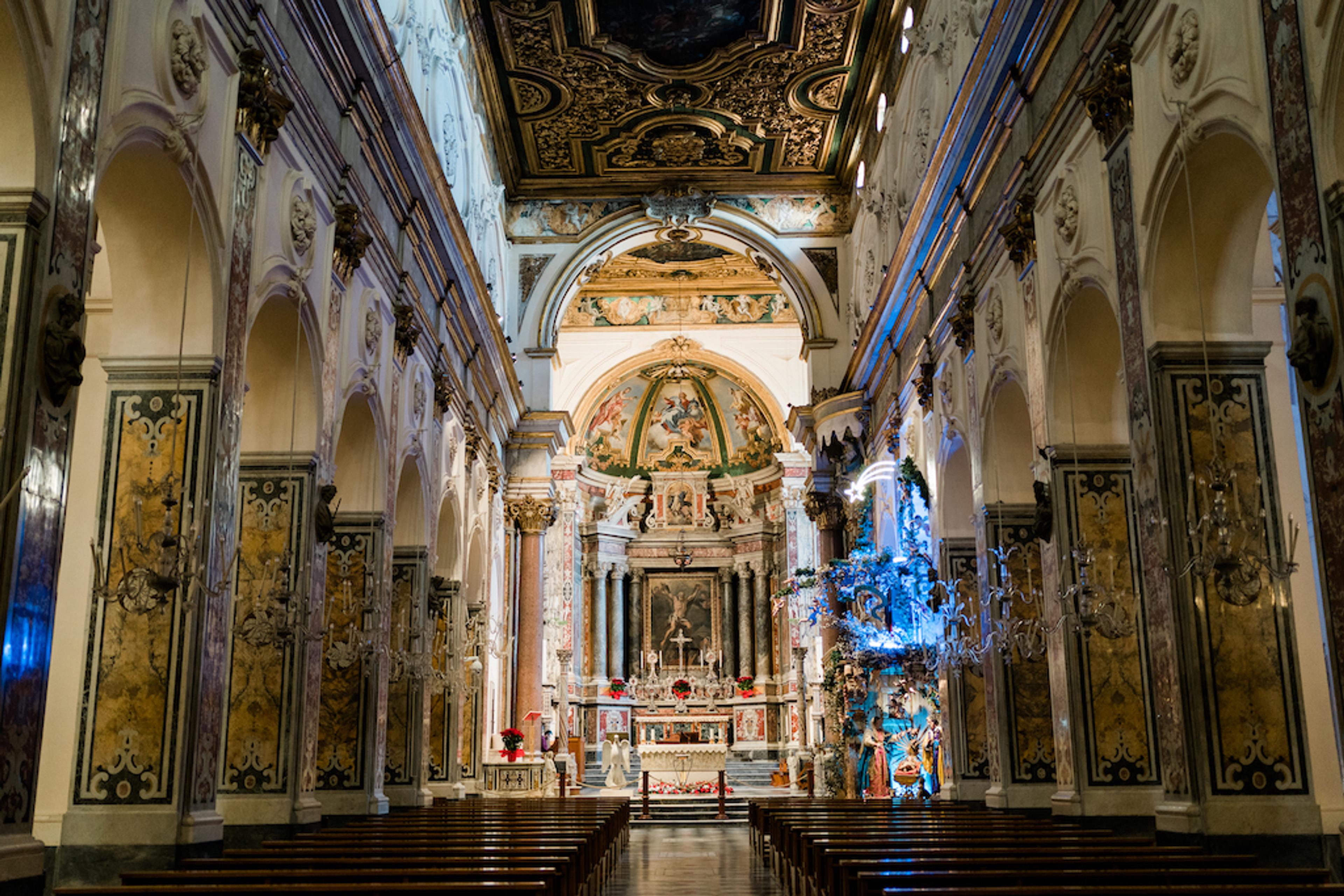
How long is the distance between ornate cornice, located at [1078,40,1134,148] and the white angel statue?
18527 mm

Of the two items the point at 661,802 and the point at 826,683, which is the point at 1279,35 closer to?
the point at 826,683

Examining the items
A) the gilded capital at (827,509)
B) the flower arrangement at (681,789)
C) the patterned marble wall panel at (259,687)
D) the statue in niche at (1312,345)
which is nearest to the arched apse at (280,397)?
the patterned marble wall panel at (259,687)

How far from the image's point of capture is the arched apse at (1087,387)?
33.8 feet

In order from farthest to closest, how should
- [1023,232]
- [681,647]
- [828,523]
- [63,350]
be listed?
[681,647] < [828,523] < [1023,232] < [63,350]

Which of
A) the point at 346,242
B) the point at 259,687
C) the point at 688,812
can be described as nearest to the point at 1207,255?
the point at 346,242

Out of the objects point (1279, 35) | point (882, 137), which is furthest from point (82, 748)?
point (882, 137)

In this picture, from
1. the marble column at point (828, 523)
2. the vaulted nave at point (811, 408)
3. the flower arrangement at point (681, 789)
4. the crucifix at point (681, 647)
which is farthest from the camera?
the crucifix at point (681, 647)

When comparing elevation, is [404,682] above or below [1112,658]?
above

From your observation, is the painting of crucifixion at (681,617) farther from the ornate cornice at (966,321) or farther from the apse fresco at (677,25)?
the ornate cornice at (966,321)

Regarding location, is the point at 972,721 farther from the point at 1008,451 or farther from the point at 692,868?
the point at 692,868

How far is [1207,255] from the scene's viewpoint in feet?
26.6

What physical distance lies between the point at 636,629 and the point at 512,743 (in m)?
9.82

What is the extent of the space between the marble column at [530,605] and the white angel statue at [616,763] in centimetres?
245

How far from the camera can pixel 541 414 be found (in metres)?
22.7
